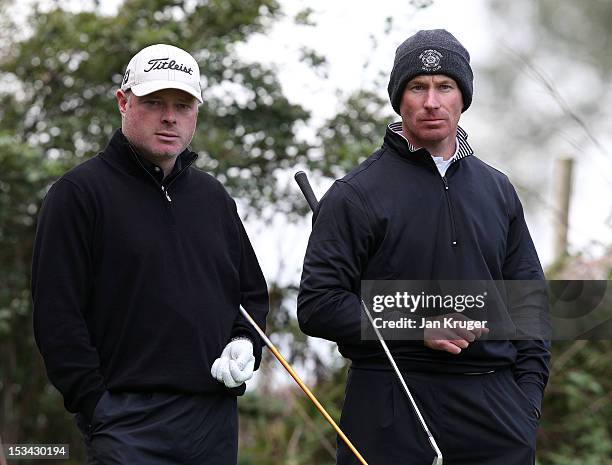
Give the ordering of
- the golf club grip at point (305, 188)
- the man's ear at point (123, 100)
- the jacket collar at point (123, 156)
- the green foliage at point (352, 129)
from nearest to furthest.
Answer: the jacket collar at point (123, 156), the man's ear at point (123, 100), the golf club grip at point (305, 188), the green foliage at point (352, 129)

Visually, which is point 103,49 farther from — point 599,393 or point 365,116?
point 599,393

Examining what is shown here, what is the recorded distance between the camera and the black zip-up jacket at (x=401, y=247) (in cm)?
345

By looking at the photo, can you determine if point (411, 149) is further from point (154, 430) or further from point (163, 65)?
point (154, 430)

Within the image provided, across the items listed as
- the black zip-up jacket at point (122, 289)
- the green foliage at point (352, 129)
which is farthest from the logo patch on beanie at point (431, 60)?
the green foliage at point (352, 129)

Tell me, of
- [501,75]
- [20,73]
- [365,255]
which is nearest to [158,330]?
[365,255]

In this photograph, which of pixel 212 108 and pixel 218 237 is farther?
pixel 212 108

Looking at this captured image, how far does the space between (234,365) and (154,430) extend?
298 mm

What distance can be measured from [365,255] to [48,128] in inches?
134

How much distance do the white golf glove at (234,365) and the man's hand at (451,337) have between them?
21.0 inches

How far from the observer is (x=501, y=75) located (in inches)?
738

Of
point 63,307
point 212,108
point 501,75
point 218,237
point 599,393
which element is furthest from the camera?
point 501,75

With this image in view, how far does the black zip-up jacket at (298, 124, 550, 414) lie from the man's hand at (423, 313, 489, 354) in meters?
0.05

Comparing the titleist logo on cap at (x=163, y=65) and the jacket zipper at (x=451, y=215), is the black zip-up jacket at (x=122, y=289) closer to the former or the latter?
the titleist logo on cap at (x=163, y=65)

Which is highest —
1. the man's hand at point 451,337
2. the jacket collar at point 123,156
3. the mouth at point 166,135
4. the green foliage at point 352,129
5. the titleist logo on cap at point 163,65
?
the green foliage at point 352,129
